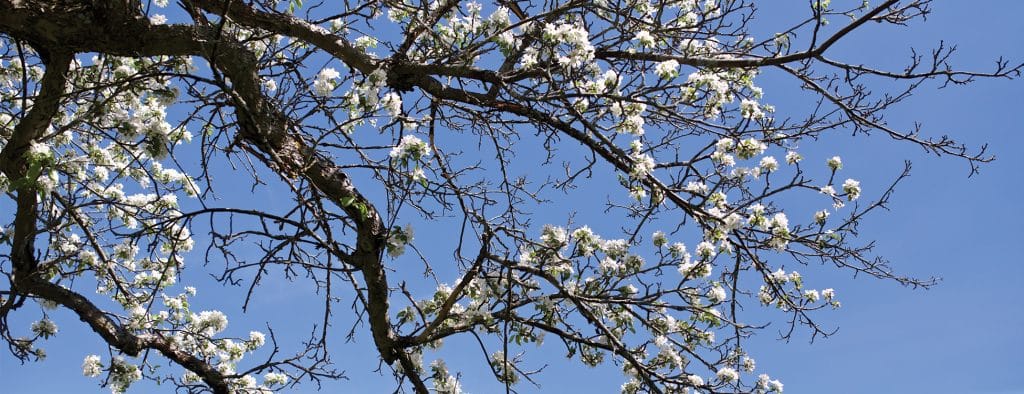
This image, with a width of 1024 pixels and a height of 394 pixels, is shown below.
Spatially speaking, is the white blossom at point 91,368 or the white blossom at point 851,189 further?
the white blossom at point 91,368

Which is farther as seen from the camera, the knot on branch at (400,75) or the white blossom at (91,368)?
the white blossom at (91,368)

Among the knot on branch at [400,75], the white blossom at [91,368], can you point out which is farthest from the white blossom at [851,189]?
the white blossom at [91,368]

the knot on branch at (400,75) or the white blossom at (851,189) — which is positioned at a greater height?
the knot on branch at (400,75)

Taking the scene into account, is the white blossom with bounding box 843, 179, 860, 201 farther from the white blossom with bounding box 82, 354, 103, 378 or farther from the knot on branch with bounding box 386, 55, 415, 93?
the white blossom with bounding box 82, 354, 103, 378

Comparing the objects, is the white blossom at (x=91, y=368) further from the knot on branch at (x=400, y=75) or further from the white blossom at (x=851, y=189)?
the white blossom at (x=851, y=189)

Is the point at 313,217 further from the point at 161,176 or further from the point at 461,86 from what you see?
the point at 161,176

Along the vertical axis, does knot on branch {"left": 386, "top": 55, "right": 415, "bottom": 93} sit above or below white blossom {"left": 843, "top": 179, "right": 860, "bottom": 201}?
above

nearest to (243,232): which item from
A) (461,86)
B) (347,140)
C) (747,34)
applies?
(347,140)

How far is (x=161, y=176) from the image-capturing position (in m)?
6.74

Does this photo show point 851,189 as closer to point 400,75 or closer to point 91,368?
point 400,75

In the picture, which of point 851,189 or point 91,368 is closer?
point 851,189

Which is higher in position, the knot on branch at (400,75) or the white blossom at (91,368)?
the knot on branch at (400,75)

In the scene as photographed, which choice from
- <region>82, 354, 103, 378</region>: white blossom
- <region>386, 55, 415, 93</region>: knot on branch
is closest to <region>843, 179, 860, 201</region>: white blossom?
<region>386, 55, 415, 93</region>: knot on branch

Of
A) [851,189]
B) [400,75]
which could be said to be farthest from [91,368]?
[851,189]
